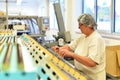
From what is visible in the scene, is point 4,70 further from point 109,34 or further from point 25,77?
point 109,34

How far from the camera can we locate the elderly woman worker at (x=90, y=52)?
186cm

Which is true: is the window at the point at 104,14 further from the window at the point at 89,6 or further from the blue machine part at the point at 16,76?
the blue machine part at the point at 16,76

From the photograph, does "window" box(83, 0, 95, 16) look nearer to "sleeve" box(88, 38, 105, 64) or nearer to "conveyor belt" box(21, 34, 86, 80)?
"sleeve" box(88, 38, 105, 64)

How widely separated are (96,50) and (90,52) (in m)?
0.07

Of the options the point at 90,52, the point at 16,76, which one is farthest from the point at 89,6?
the point at 16,76

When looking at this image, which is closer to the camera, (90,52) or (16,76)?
(16,76)

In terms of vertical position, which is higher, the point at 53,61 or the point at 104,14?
the point at 104,14

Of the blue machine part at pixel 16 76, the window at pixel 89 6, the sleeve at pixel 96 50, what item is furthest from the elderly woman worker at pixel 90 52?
the window at pixel 89 6

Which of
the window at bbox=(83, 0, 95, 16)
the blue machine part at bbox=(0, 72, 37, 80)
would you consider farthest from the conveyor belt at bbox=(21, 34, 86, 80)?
the window at bbox=(83, 0, 95, 16)

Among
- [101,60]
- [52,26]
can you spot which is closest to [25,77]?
[101,60]

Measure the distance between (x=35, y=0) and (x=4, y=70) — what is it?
11.4 meters

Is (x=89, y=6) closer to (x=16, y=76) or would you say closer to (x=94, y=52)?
(x=94, y=52)

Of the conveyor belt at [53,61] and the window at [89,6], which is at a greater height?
the window at [89,6]

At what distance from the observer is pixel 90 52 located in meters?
1.91
